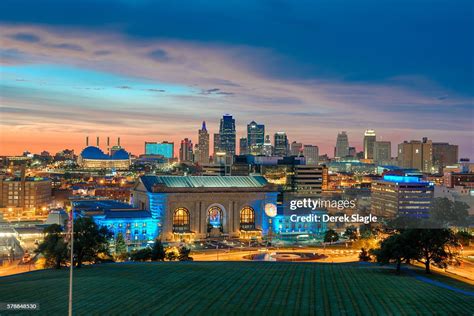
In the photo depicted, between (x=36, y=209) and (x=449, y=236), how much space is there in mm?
141533

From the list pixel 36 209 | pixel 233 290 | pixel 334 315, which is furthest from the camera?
pixel 36 209

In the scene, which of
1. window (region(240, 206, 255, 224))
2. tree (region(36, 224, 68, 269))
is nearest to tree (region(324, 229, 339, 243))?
window (region(240, 206, 255, 224))

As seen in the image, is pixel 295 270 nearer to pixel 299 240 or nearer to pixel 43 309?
pixel 43 309

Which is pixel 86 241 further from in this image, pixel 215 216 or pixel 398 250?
pixel 215 216

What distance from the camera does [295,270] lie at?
69000 millimetres

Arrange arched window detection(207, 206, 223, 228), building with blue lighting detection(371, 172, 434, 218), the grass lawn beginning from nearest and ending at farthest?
the grass lawn → arched window detection(207, 206, 223, 228) → building with blue lighting detection(371, 172, 434, 218)

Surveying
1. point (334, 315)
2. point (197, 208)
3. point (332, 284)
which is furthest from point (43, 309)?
point (197, 208)

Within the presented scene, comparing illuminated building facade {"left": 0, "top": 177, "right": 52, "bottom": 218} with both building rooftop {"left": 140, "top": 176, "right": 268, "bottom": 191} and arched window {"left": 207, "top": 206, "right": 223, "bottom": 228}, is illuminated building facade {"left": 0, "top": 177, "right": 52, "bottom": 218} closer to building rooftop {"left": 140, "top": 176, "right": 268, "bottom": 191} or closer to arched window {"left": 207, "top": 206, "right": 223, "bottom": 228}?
building rooftop {"left": 140, "top": 176, "right": 268, "bottom": 191}

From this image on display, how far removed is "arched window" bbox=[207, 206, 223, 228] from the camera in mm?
135825

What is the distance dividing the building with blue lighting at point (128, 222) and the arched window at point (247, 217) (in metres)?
20.6

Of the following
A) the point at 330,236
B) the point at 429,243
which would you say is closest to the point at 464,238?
the point at 330,236

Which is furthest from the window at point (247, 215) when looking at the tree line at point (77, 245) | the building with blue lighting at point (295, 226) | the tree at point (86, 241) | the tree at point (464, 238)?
the tree at point (86, 241)

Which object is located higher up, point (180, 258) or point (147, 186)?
point (147, 186)

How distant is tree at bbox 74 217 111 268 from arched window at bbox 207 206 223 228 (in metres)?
62.3
